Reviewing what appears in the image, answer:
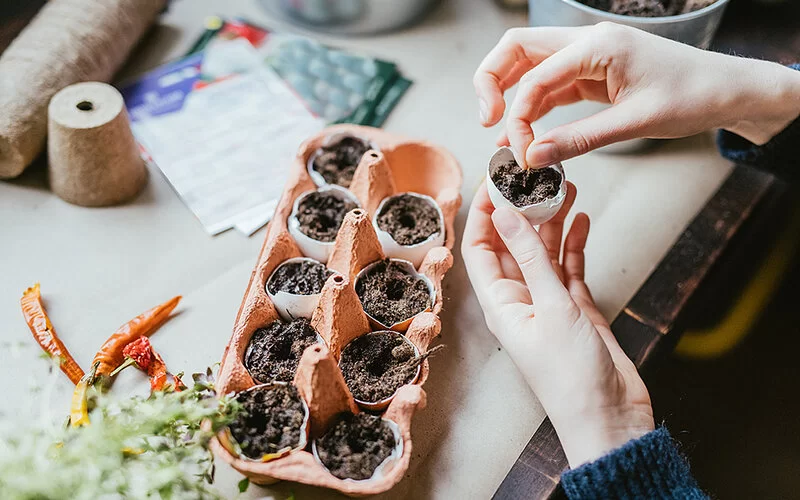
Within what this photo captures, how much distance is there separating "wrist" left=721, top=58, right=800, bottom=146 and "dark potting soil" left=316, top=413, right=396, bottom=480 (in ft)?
1.90

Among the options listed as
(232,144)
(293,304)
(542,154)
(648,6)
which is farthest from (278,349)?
(648,6)

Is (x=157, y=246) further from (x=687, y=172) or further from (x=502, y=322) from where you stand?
(x=687, y=172)

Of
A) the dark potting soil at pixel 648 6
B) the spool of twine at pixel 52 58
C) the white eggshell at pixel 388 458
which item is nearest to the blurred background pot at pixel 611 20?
the dark potting soil at pixel 648 6

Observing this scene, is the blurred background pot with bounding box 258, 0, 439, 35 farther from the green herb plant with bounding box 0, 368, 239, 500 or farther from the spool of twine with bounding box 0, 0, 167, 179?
the green herb plant with bounding box 0, 368, 239, 500

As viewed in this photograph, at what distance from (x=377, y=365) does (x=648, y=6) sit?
709 mm

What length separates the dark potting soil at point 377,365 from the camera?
747mm

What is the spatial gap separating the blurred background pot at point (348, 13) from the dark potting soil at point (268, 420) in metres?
0.77

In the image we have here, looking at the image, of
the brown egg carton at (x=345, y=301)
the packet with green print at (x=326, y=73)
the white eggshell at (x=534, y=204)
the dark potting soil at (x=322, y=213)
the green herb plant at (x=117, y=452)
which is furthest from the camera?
the packet with green print at (x=326, y=73)

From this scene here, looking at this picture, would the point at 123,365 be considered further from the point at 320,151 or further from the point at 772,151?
the point at 772,151

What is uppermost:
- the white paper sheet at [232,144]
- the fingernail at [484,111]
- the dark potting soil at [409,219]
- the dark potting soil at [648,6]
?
the dark potting soil at [648,6]

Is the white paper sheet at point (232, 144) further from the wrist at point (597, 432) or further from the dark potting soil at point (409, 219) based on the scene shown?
the wrist at point (597, 432)

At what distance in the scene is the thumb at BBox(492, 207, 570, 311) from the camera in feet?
2.38

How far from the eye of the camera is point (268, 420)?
71 centimetres

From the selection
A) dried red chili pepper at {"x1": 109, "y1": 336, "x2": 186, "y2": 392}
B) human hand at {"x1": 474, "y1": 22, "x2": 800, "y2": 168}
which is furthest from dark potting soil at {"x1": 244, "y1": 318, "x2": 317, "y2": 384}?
human hand at {"x1": 474, "y1": 22, "x2": 800, "y2": 168}
